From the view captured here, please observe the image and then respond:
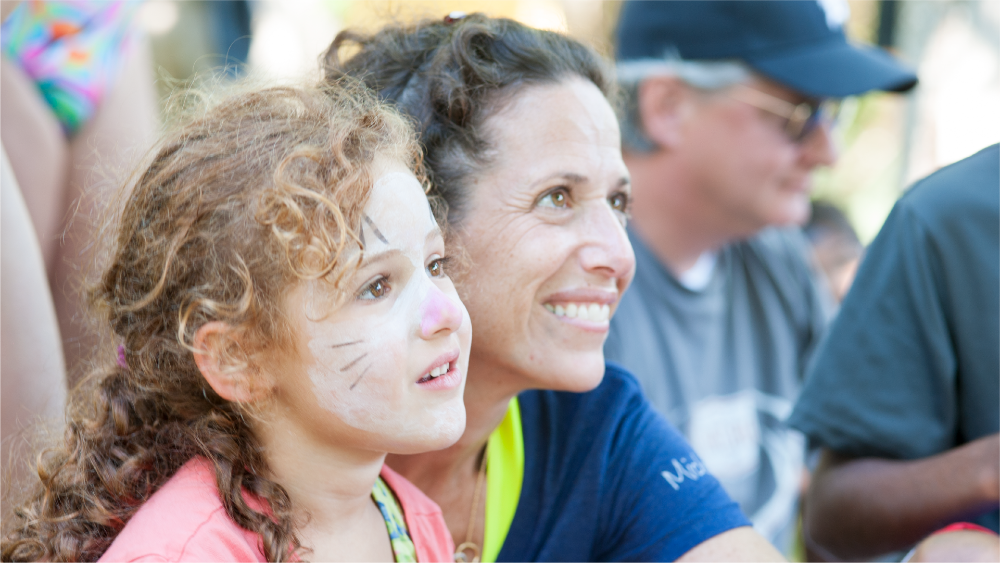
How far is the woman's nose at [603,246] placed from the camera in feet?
4.82

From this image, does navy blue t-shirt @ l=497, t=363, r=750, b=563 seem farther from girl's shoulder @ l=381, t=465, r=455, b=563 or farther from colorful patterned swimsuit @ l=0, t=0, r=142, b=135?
colorful patterned swimsuit @ l=0, t=0, r=142, b=135

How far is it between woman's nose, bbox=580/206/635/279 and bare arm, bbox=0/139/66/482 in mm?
963

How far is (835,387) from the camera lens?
173cm

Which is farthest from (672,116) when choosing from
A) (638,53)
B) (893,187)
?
(893,187)

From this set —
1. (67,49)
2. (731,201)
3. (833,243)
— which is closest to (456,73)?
(67,49)

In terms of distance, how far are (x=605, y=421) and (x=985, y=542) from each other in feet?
2.11

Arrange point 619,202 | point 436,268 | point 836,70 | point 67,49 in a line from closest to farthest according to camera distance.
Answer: point 436,268, point 619,202, point 67,49, point 836,70

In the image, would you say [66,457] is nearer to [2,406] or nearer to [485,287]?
[2,406]

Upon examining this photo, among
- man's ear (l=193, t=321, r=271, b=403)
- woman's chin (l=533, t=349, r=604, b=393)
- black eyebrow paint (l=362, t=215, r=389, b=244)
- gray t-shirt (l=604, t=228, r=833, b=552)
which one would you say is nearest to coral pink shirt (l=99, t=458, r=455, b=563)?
man's ear (l=193, t=321, r=271, b=403)

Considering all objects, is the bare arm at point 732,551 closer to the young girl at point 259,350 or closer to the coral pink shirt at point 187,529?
the young girl at point 259,350

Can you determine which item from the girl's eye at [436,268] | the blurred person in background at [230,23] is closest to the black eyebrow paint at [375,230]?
the girl's eye at [436,268]

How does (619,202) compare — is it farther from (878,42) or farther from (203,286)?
(878,42)

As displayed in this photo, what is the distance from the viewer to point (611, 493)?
1.50 meters

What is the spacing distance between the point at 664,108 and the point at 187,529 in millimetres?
2306
